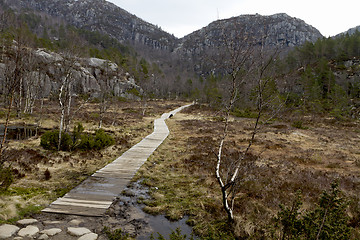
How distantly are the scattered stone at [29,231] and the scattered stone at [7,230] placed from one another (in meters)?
0.13

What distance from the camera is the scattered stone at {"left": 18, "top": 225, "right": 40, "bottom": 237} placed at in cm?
421

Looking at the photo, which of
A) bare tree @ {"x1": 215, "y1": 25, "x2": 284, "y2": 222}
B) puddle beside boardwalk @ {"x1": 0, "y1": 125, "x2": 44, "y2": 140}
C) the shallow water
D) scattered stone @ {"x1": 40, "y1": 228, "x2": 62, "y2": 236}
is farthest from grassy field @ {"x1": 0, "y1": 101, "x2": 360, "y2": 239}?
puddle beside boardwalk @ {"x1": 0, "y1": 125, "x2": 44, "y2": 140}

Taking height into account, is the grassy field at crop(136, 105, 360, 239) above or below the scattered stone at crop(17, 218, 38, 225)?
below

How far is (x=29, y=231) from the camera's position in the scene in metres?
4.34

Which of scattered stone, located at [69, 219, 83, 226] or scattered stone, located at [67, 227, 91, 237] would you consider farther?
scattered stone, located at [69, 219, 83, 226]

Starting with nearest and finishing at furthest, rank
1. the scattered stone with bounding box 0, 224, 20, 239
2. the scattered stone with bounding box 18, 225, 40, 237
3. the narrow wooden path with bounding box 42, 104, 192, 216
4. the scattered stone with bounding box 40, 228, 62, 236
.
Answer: the scattered stone with bounding box 0, 224, 20, 239, the scattered stone with bounding box 18, 225, 40, 237, the scattered stone with bounding box 40, 228, 62, 236, the narrow wooden path with bounding box 42, 104, 192, 216

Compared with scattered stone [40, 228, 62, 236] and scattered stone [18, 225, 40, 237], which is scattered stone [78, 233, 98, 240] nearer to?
scattered stone [40, 228, 62, 236]

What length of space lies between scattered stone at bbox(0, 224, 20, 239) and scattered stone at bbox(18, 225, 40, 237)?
0.43 feet

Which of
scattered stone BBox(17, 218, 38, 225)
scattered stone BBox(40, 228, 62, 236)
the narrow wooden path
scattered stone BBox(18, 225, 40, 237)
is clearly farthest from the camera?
the narrow wooden path

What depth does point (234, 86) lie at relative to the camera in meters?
5.31

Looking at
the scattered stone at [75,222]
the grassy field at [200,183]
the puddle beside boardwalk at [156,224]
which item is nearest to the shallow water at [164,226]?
the puddle beside boardwalk at [156,224]

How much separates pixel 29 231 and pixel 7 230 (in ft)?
1.33

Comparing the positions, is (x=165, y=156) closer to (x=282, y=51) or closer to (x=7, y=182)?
(x=7, y=182)

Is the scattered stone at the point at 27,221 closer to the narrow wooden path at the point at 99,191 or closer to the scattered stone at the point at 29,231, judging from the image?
the scattered stone at the point at 29,231
